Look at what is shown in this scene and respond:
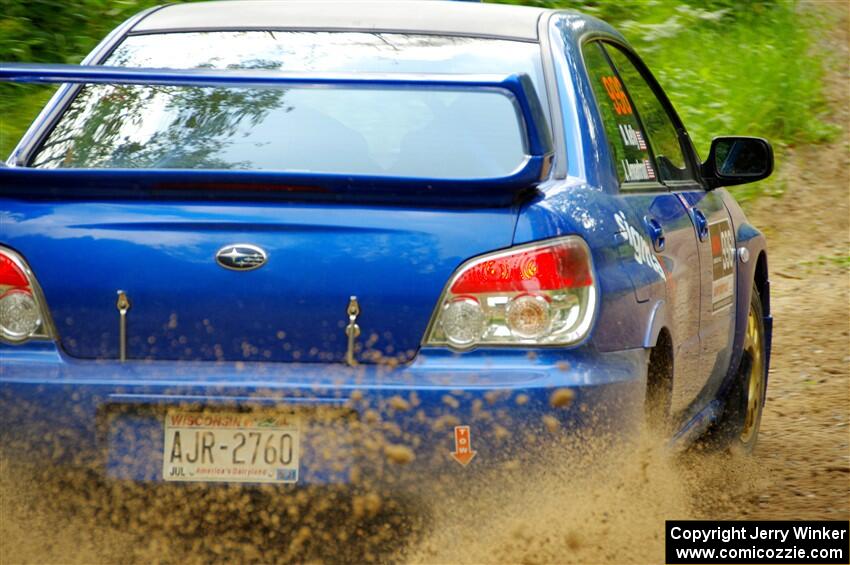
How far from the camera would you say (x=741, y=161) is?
5.49 m

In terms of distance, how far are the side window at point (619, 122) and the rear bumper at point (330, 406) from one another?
3.60 ft

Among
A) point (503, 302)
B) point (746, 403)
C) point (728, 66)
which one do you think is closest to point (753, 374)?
point (746, 403)

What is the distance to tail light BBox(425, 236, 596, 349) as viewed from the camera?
11.3ft

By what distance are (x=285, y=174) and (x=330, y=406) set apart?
0.56m

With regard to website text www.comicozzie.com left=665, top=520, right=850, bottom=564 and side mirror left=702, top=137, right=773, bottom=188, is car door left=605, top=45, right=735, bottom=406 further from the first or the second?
website text www.comicozzie.com left=665, top=520, right=850, bottom=564

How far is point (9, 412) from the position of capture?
344 centimetres

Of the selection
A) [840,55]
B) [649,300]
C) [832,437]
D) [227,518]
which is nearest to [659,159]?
[649,300]

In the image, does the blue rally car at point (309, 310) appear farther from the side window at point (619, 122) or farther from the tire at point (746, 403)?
the tire at point (746, 403)

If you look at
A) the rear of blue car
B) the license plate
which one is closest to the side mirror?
the rear of blue car

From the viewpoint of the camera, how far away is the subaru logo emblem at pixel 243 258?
3453 mm

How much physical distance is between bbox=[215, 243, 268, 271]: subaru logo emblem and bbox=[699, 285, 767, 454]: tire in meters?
2.82

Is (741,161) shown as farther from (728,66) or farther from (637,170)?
(728,66)

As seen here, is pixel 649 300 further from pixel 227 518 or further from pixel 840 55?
pixel 840 55

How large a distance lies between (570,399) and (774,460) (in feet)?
9.35
